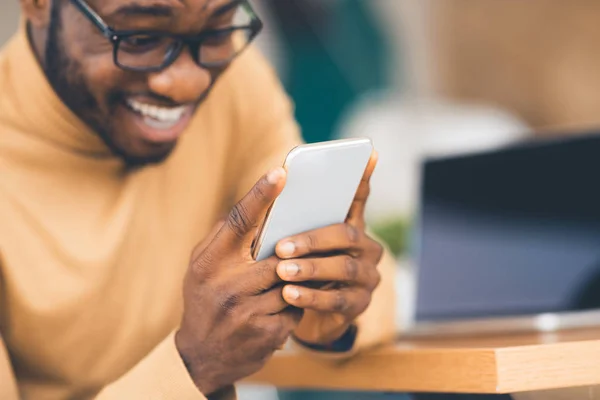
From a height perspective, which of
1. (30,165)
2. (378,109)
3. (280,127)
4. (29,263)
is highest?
(378,109)

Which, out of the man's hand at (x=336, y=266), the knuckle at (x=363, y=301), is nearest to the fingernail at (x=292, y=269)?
the man's hand at (x=336, y=266)

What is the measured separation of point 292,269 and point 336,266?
6 centimetres

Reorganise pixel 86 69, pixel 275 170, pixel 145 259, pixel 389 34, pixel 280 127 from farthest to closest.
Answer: pixel 389 34 → pixel 280 127 → pixel 145 259 → pixel 86 69 → pixel 275 170

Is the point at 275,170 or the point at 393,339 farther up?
the point at 275,170

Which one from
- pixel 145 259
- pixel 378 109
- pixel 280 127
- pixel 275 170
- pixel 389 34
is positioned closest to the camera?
pixel 275 170

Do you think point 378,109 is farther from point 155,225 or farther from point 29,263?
point 29,263

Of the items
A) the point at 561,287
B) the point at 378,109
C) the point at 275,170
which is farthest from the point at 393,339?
the point at 378,109

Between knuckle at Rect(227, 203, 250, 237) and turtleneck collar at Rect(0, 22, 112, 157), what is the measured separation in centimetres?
34

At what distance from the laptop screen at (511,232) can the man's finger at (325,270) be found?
368 millimetres

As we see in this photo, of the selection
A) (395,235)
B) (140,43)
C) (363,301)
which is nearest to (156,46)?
(140,43)

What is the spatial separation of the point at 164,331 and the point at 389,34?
7.07ft

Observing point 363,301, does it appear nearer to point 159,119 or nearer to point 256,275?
point 256,275

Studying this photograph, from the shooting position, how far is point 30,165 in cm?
92

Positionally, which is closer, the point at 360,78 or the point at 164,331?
the point at 164,331
